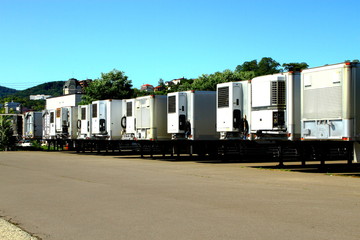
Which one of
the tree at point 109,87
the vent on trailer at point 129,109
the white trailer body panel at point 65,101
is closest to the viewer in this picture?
the vent on trailer at point 129,109

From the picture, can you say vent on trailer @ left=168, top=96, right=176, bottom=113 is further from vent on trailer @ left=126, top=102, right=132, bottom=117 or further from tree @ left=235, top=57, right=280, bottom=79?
tree @ left=235, top=57, right=280, bottom=79

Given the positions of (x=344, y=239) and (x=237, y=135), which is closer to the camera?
(x=344, y=239)

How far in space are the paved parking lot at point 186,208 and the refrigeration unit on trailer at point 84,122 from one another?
73.4 ft

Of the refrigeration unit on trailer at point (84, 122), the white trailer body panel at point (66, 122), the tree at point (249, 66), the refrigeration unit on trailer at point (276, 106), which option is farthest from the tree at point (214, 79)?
the refrigeration unit on trailer at point (276, 106)

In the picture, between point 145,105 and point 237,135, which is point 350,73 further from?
point 145,105

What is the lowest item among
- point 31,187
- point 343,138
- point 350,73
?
point 31,187

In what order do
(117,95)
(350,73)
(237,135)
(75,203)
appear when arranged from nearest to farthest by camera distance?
1. (75,203)
2. (350,73)
3. (237,135)
4. (117,95)

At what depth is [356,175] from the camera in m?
19.3

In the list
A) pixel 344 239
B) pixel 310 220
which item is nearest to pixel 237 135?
pixel 310 220

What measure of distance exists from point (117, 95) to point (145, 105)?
42.8m

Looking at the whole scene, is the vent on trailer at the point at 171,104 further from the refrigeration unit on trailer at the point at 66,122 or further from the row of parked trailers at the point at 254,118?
the refrigeration unit on trailer at the point at 66,122

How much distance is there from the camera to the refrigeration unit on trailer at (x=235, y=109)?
24.1 metres

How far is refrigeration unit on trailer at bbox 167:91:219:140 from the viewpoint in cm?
2850

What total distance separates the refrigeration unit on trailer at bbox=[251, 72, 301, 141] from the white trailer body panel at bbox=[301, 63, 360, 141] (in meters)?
0.93
